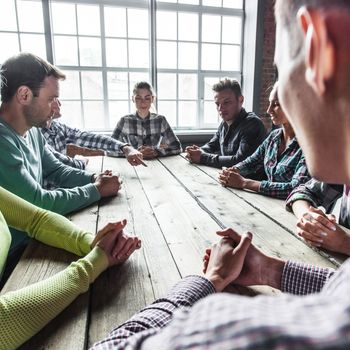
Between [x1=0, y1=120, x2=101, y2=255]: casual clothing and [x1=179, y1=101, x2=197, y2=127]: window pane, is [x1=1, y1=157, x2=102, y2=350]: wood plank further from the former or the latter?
[x1=179, y1=101, x2=197, y2=127]: window pane

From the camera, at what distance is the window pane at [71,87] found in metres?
4.37

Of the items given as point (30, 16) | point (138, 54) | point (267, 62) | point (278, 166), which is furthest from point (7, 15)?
point (278, 166)

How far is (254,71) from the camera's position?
4.56 m

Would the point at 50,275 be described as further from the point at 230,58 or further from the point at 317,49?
the point at 230,58

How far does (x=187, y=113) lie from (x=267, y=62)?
134 centimetres


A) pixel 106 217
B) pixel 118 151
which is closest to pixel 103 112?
pixel 118 151

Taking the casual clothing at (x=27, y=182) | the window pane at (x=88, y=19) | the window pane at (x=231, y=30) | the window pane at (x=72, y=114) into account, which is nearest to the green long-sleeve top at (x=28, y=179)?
the casual clothing at (x=27, y=182)

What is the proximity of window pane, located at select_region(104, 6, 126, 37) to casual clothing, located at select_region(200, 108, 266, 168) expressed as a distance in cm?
237

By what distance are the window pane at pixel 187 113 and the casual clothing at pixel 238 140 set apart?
194 cm

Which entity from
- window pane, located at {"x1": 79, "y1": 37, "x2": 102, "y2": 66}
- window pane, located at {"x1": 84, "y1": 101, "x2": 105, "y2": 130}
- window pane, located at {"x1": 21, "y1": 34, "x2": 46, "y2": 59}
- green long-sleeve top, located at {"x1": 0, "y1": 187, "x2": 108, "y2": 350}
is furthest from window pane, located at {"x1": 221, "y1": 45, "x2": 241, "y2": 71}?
green long-sleeve top, located at {"x1": 0, "y1": 187, "x2": 108, "y2": 350}

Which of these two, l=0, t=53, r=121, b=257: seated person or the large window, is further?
the large window

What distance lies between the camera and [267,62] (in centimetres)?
458

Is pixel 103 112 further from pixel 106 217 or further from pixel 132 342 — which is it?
pixel 132 342

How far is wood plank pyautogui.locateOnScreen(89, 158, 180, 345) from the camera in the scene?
0.69 meters
